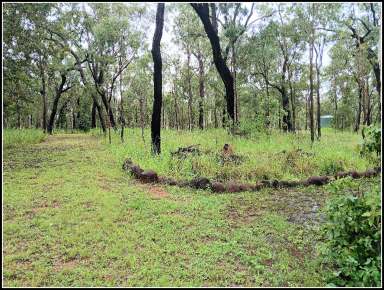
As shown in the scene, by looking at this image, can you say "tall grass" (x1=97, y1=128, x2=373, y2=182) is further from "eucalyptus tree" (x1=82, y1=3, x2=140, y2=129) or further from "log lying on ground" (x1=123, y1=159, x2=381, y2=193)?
"eucalyptus tree" (x1=82, y1=3, x2=140, y2=129)

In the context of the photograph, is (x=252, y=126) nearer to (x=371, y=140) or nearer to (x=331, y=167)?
(x=331, y=167)

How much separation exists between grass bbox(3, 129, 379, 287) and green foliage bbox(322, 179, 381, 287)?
11.1 inches

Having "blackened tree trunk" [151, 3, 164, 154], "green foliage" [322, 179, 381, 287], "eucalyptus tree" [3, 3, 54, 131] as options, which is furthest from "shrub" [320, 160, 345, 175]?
"eucalyptus tree" [3, 3, 54, 131]

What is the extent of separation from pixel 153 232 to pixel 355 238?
8.03ft

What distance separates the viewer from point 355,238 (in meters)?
3.37

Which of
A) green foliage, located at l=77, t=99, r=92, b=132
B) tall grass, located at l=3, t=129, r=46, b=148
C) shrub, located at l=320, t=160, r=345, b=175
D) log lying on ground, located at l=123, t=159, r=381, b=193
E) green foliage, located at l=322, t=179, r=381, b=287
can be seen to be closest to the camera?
green foliage, located at l=322, t=179, r=381, b=287

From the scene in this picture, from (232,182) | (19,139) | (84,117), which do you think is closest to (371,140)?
(232,182)

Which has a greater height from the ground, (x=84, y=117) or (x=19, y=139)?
(x=84, y=117)

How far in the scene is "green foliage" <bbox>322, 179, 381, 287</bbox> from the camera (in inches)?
122

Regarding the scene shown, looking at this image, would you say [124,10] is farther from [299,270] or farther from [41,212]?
[299,270]

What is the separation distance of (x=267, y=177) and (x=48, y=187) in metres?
4.51

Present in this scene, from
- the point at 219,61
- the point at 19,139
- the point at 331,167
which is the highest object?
the point at 219,61

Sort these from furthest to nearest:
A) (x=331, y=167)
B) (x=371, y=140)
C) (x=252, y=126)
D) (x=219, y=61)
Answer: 1. (x=219, y=61)
2. (x=252, y=126)
3. (x=331, y=167)
4. (x=371, y=140)

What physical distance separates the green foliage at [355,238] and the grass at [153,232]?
0.93 ft
